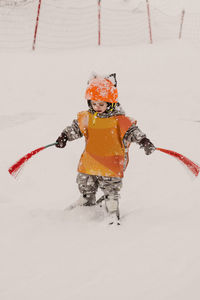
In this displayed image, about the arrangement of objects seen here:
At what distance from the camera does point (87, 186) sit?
3264mm

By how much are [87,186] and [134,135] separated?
667 mm

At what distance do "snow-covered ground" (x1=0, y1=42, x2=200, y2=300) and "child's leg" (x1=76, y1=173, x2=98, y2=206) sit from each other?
9 cm

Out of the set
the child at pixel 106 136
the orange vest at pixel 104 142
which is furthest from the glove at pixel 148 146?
the orange vest at pixel 104 142

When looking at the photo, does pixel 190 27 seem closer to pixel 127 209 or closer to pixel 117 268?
pixel 127 209

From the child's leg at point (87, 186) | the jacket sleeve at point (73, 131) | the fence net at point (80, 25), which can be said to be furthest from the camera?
the fence net at point (80, 25)

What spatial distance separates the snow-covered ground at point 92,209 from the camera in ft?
6.77

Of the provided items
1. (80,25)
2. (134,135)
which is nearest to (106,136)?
(134,135)

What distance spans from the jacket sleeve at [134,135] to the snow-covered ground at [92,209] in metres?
0.54

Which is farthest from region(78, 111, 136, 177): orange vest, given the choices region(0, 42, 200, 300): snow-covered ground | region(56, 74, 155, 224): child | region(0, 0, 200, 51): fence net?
region(0, 0, 200, 51): fence net

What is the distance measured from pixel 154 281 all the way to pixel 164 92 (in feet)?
18.8

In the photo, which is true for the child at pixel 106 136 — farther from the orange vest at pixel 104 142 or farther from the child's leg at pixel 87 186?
the child's leg at pixel 87 186

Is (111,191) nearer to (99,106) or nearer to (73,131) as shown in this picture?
(73,131)

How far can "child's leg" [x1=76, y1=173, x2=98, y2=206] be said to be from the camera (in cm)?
323

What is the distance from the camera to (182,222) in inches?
111
